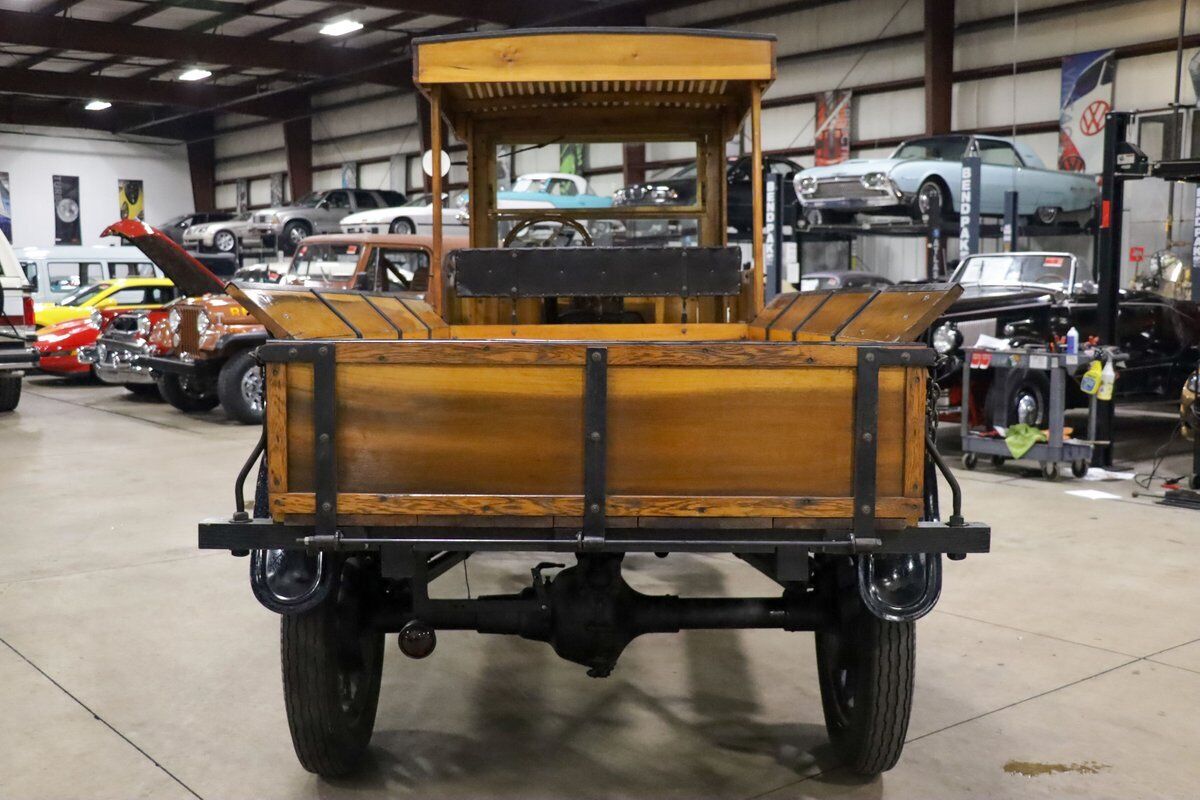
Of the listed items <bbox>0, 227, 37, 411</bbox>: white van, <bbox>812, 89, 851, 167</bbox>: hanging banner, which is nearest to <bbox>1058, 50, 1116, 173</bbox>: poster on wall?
<bbox>812, 89, 851, 167</bbox>: hanging banner

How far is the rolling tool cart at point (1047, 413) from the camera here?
7445 mm

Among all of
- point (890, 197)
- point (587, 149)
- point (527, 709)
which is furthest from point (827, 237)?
point (527, 709)

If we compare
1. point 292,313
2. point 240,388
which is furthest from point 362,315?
point 240,388

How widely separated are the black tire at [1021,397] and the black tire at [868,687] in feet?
17.0

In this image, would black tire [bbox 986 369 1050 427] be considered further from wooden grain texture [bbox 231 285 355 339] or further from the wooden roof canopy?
wooden grain texture [bbox 231 285 355 339]

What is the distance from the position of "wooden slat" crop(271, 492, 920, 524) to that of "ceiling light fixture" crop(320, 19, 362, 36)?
755 inches

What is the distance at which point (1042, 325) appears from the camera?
855 cm

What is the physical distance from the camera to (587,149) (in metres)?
22.0

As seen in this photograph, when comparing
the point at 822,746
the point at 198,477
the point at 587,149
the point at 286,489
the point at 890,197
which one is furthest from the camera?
the point at 587,149

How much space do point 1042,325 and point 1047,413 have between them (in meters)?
0.86

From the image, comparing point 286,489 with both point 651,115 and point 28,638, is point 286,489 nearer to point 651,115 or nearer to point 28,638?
point 28,638

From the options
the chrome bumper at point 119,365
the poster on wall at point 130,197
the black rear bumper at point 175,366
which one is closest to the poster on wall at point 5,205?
the poster on wall at point 130,197

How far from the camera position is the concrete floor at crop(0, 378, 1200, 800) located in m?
3.08

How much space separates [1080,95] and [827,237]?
3897 mm
